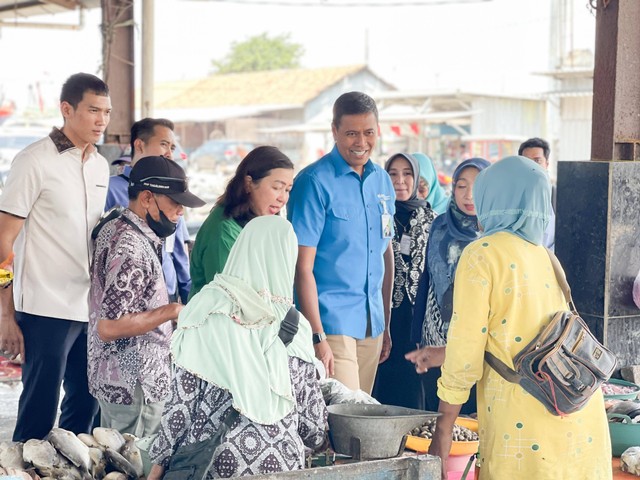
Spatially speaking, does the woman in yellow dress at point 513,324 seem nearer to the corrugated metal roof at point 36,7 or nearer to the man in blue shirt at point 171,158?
the man in blue shirt at point 171,158

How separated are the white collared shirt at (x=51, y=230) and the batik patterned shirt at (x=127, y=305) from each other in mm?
448

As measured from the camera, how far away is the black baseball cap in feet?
11.3

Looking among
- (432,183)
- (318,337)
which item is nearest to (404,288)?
(318,337)

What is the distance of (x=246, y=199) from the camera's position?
12.2 feet

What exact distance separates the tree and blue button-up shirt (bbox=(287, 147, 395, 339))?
53765 millimetres

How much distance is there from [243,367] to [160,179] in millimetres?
1073

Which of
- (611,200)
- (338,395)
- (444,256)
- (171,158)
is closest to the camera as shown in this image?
(338,395)

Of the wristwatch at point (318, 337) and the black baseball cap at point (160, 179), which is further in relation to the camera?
the wristwatch at point (318, 337)

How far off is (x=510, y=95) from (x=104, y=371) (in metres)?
25.1

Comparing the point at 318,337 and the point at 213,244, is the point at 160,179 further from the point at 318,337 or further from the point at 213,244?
the point at 318,337

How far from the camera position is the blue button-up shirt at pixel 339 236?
414 cm

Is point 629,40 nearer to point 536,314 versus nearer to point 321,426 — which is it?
point 536,314

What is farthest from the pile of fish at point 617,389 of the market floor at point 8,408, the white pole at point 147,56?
the white pole at point 147,56

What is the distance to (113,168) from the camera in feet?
22.5
